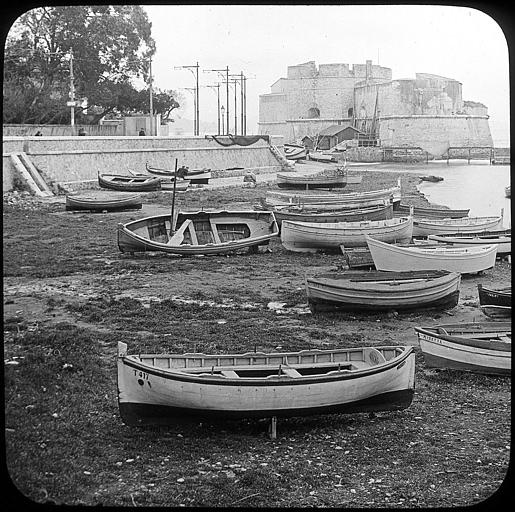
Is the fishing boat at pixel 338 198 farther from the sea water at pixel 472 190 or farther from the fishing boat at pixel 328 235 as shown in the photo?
the fishing boat at pixel 328 235

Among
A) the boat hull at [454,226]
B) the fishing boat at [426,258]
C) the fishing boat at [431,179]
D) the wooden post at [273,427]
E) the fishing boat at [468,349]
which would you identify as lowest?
the wooden post at [273,427]

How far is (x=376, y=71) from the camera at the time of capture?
38.5 meters

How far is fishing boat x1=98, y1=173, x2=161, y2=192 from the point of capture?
48.1 feet

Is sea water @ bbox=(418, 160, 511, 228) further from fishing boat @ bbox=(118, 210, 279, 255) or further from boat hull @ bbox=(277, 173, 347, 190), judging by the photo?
fishing boat @ bbox=(118, 210, 279, 255)

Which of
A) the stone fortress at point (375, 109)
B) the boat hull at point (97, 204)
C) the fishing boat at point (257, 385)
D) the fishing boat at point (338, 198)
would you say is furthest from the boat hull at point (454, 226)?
the stone fortress at point (375, 109)

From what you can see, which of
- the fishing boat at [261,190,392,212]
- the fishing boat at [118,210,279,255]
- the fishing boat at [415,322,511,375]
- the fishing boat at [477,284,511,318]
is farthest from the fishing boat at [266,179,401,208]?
the fishing boat at [415,322,511,375]

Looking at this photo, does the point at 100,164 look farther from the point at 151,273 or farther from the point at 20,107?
the point at 151,273

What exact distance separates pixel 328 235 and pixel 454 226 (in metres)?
1.41

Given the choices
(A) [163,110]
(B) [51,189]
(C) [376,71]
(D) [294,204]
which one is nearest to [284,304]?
(D) [294,204]

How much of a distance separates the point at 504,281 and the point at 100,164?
1064 centimetres

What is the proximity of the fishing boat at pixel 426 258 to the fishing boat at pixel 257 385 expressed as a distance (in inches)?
123

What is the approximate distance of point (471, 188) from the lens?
2047cm

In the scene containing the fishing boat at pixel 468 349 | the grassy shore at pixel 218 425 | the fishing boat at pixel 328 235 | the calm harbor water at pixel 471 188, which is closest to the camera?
the grassy shore at pixel 218 425

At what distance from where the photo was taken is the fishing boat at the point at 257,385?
11.4 ft
